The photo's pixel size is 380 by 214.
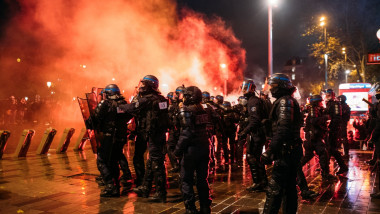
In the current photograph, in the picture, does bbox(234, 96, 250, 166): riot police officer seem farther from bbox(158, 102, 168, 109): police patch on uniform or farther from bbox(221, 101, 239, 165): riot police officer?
bbox(158, 102, 168, 109): police patch on uniform

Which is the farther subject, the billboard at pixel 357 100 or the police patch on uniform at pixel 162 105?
the billboard at pixel 357 100

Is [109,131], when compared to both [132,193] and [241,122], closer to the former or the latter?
[132,193]

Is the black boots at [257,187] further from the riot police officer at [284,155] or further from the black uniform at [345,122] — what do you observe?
the black uniform at [345,122]

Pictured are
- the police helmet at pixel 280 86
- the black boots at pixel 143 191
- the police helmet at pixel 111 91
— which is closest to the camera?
the police helmet at pixel 280 86

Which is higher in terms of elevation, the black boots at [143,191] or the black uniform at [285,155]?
the black uniform at [285,155]

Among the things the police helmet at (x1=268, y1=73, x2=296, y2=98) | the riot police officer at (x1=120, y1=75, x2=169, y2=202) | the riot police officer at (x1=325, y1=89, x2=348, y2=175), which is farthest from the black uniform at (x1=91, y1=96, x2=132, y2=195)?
the riot police officer at (x1=325, y1=89, x2=348, y2=175)

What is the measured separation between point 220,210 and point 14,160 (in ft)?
26.2

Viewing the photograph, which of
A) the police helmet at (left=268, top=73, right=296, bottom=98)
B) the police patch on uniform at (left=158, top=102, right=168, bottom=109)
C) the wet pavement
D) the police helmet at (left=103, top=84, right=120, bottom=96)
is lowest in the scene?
the wet pavement

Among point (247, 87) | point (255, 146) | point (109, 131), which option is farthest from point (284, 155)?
point (109, 131)

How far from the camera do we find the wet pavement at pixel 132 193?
16.9 feet

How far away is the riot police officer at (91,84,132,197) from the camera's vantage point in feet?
19.3

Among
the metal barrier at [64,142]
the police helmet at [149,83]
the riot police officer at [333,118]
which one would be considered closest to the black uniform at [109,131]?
the police helmet at [149,83]

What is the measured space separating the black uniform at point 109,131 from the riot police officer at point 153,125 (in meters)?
0.40

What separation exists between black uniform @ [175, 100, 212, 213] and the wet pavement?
63 centimetres
